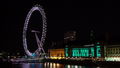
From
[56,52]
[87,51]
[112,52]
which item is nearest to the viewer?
[112,52]

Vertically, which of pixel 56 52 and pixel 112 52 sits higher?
pixel 112 52

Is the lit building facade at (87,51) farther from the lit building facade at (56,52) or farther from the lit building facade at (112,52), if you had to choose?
the lit building facade at (56,52)

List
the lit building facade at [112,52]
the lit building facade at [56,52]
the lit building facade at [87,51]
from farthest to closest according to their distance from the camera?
1. the lit building facade at [56,52]
2. the lit building facade at [87,51]
3. the lit building facade at [112,52]

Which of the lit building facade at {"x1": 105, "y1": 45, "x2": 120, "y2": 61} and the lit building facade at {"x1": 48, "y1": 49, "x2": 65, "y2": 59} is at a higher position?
the lit building facade at {"x1": 105, "y1": 45, "x2": 120, "y2": 61}

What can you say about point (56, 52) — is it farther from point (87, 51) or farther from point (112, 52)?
point (112, 52)

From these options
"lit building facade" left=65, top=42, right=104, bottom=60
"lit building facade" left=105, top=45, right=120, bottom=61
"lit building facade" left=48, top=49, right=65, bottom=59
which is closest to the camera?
"lit building facade" left=105, top=45, right=120, bottom=61

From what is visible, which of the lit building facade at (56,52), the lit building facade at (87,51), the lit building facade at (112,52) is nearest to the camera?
the lit building facade at (112,52)

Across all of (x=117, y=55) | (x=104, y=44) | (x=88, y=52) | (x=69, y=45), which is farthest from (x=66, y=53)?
(x=117, y=55)

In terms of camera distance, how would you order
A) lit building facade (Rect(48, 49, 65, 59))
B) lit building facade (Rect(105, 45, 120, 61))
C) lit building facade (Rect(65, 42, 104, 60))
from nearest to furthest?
lit building facade (Rect(105, 45, 120, 61)) → lit building facade (Rect(65, 42, 104, 60)) → lit building facade (Rect(48, 49, 65, 59))

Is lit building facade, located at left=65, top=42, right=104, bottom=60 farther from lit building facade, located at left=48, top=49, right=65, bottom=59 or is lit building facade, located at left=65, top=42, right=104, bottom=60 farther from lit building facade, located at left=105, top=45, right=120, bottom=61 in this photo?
lit building facade, located at left=48, top=49, right=65, bottom=59

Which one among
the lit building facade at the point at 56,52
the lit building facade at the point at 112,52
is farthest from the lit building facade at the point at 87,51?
the lit building facade at the point at 56,52

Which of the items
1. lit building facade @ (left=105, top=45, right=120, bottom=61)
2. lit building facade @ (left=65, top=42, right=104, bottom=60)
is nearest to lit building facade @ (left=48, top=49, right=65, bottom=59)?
lit building facade @ (left=65, top=42, right=104, bottom=60)

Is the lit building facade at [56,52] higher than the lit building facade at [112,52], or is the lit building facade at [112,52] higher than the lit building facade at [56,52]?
the lit building facade at [112,52]

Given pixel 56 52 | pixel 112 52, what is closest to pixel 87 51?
pixel 112 52
